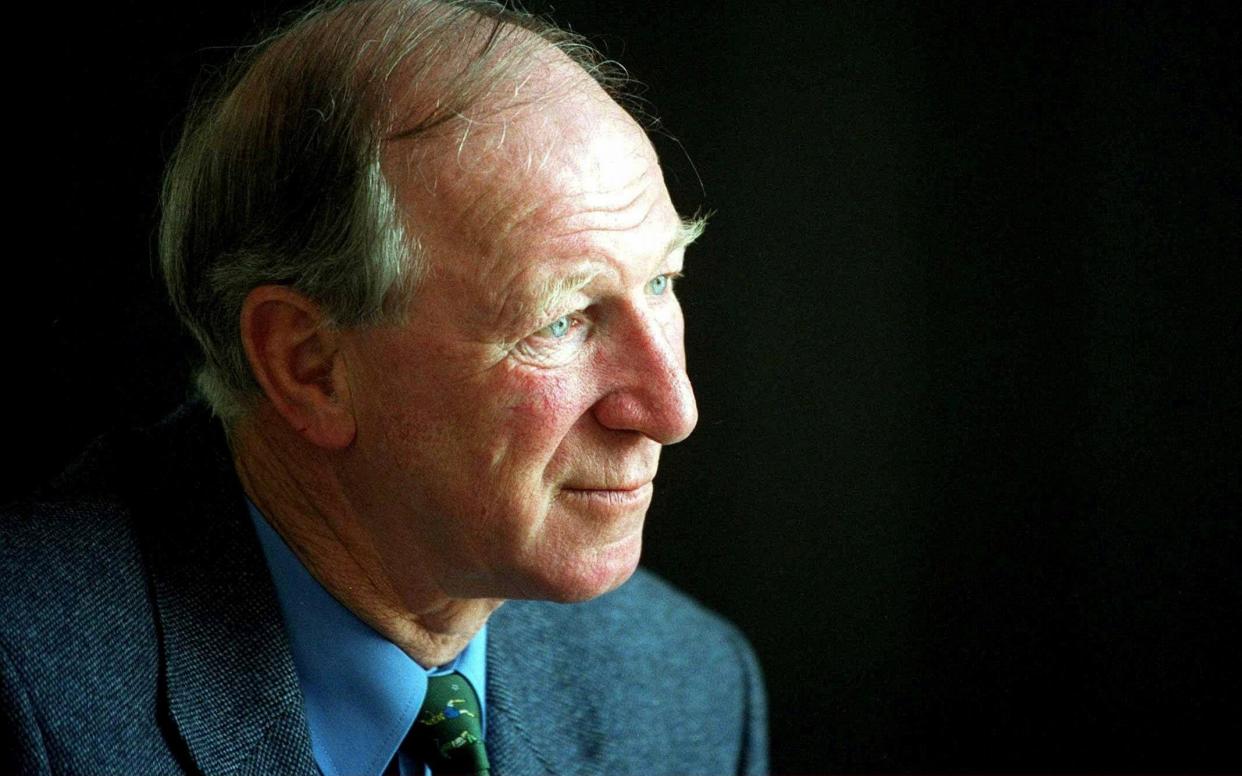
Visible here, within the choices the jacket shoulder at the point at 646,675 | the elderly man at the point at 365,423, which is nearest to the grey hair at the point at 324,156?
the elderly man at the point at 365,423

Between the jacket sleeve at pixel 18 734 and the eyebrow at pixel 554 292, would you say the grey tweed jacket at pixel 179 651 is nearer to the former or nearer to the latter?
the jacket sleeve at pixel 18 734

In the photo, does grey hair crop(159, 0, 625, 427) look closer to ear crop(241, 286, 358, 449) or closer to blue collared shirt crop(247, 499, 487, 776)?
ear crop(241, 286, 358, 449)

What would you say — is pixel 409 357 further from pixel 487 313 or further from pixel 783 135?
pixel 783 135

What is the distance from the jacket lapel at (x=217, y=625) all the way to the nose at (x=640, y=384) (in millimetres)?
484

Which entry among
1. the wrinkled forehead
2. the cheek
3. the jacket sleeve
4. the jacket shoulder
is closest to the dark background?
the jacket shoulder

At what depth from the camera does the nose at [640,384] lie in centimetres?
146

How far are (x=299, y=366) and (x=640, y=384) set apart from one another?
0.40m

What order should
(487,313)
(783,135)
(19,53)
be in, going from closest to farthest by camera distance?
(487,313)
(19,53)
(783,135)

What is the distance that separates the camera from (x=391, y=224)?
4.73 ft

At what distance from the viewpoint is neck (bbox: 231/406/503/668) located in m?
1.60

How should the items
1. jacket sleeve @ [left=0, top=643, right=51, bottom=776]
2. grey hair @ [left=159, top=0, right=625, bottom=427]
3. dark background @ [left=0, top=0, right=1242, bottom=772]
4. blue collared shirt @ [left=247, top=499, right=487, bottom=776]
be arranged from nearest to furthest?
jacket sleeve @ [left=0, top=643, right=51, bottom=776], grey hair @ [left=159, top=0, right=625, bottom=427], blue collared shirt @ [left=247, top=499, right=487, bottom=776], dark background @ [left=0, top=0, right=1242, bottom=772]

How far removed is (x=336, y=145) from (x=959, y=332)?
984 mm

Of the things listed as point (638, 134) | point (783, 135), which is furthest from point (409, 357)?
point (783, 135)

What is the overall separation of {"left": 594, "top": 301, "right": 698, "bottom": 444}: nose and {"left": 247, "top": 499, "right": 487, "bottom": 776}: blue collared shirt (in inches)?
16.8
